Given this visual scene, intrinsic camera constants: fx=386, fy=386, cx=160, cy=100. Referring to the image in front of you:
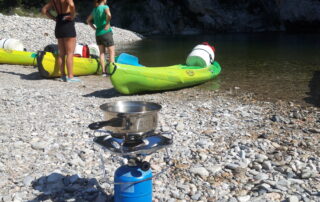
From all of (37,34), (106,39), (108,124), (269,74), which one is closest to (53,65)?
(106,39)

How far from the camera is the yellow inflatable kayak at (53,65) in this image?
9.16m

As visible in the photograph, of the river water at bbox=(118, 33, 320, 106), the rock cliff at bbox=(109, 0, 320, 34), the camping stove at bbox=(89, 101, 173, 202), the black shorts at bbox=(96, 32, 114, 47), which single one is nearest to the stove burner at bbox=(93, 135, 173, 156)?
the camping stove at bbox=(89, 101, 173, 202)

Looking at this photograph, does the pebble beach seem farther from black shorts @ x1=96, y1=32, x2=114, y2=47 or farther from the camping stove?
black shorts @ x1=96, y1=32, x2=114, y2=47

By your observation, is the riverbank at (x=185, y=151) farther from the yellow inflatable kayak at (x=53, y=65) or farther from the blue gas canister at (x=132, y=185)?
the yellow inflatable kayak at (x=53, y=65)

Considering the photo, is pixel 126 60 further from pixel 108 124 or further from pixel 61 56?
pixel 108 124

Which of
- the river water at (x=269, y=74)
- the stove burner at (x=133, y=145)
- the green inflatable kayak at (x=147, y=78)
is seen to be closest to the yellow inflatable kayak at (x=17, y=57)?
the river water at (x=269, y=74)

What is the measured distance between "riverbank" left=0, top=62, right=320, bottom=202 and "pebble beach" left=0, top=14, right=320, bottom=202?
0.03 feet

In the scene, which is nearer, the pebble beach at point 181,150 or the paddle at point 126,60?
the pebble beach at point 181,150

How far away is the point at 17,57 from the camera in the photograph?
455 inches

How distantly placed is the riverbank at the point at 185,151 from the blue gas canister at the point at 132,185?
0.44 meters

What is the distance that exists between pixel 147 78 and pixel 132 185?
4785 millimetres

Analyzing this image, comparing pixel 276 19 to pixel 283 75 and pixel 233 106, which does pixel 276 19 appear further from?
pixel 233 106

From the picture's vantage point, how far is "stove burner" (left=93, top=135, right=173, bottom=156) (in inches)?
118

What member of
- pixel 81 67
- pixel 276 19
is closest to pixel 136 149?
pixel 81 67
